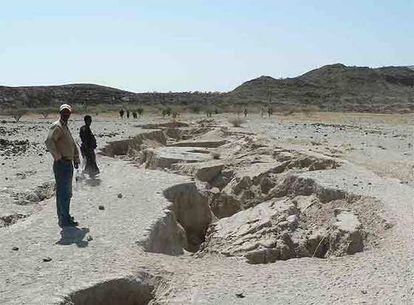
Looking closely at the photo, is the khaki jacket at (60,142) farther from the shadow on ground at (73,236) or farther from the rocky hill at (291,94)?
the rocky hill at (291,94)

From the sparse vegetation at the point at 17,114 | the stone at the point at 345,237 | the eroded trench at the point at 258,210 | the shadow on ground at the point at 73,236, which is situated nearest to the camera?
the shadow on ground at the point at 73,236

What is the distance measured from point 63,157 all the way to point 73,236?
145 cm

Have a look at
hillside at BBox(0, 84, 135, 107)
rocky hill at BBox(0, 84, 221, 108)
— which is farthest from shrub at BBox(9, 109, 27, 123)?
hillside at BBox(0, 84, 135, 107)

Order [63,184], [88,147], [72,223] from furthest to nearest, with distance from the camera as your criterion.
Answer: [88,147]
[72,223]
[63,184]

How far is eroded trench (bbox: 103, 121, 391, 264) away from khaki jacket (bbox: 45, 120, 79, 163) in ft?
6.82

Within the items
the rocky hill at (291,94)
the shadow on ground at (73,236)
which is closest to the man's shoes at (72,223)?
the shadow on ground at (73,236)

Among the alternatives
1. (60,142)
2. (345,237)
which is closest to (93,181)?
(60,142)

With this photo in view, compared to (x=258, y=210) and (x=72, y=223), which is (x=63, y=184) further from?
(x=258, y=210)

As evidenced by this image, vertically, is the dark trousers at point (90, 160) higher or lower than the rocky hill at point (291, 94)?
lower

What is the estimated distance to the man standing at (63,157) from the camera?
35.0 feet

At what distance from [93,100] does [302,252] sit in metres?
97.3

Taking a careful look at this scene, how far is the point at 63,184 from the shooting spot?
1084 cm

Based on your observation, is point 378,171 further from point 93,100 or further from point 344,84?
point 344,84

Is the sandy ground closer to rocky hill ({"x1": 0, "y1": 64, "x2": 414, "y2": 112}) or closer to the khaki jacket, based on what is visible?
the khaki jacket
